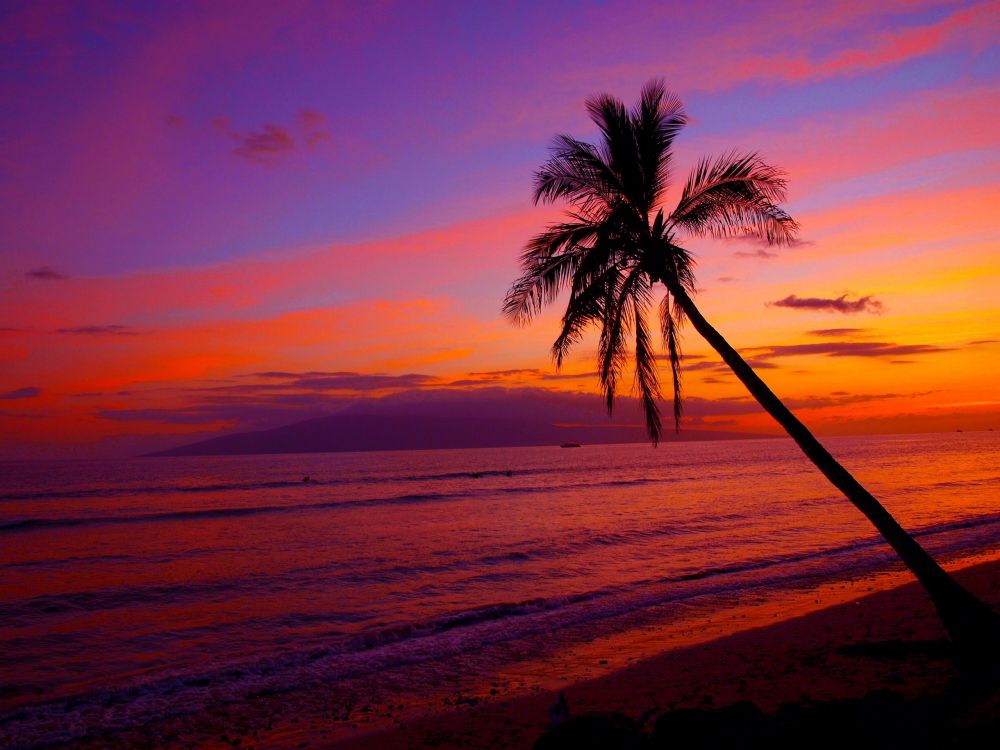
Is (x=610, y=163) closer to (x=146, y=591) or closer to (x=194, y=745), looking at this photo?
(x=194, y=745)

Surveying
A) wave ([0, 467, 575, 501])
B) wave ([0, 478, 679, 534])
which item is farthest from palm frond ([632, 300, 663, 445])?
wave ([0, 467, 575, 501])

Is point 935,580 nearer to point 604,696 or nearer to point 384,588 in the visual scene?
point 604,696

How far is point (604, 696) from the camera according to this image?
29.6 ft

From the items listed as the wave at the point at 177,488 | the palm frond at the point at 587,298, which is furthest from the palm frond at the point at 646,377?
the wave at the point at 177,488

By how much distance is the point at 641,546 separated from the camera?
78.3 ft

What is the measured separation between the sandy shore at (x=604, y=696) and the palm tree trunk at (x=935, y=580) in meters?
0.51

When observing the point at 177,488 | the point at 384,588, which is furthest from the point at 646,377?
the point at 177,488

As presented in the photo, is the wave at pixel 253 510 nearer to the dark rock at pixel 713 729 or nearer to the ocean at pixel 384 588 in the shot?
the ocean at pixel 384 588

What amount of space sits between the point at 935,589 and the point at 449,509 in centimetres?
3335

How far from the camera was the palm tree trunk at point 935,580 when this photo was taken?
7871 mm

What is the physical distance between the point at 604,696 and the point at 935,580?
14.4 feet

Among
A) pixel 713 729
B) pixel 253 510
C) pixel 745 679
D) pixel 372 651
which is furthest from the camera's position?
pixel 253 510

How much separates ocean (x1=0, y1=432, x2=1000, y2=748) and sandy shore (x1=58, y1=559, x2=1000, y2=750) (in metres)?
0.53

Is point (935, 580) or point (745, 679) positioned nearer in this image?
point (935, 580)
